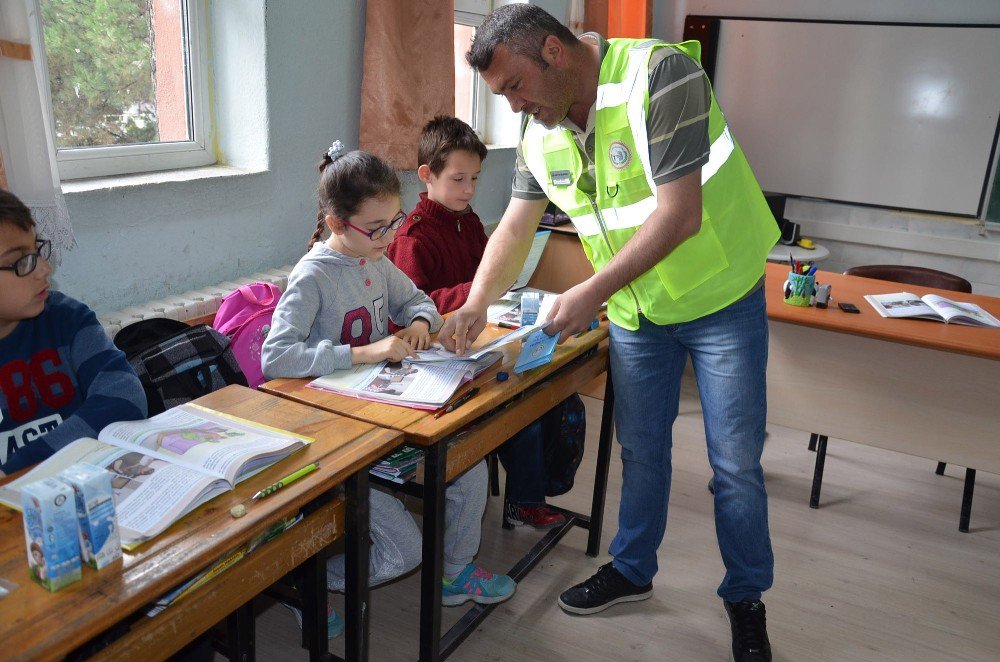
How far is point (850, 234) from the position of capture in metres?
4.91

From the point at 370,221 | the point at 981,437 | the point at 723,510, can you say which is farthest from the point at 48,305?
the point at 981,437

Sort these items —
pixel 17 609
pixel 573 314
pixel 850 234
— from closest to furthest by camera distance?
pixel 17 609 < pixel 573 314 < pixel 850 234

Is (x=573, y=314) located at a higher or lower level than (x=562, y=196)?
lower

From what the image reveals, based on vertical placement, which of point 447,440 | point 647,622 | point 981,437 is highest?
point 447,440

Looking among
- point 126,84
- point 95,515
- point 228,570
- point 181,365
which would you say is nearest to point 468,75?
point 126,84

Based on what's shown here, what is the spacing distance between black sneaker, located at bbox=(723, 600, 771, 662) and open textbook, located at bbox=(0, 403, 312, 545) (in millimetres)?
1226

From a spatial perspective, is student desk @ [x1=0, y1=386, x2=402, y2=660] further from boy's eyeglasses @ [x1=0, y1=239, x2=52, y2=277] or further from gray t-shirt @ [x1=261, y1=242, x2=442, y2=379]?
boy's eyeglasses @ [x1=0, y1=239, x2=52, y2=277]

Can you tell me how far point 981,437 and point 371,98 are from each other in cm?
232

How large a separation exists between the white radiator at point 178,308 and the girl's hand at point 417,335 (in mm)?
669

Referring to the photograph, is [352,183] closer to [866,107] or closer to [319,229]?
[319,229]

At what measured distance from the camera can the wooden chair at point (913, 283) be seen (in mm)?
2670

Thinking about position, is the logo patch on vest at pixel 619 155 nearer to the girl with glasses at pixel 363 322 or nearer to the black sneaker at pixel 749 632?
the girl with glasses at pixel 363 322

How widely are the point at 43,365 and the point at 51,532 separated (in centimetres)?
65

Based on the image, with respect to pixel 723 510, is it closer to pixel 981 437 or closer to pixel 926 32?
pixel 981 437
